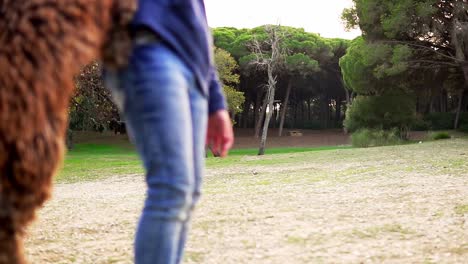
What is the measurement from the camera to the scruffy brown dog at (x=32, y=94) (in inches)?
44.4

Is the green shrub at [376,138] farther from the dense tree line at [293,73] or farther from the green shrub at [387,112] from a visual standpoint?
the dense tree line at [293,73]

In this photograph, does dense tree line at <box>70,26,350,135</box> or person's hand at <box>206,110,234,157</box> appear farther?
dense tree line at <box>70,26,350,135</box>

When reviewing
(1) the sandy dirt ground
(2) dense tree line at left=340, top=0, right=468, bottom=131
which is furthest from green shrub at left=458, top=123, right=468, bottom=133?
(1) the sandy dirt ground

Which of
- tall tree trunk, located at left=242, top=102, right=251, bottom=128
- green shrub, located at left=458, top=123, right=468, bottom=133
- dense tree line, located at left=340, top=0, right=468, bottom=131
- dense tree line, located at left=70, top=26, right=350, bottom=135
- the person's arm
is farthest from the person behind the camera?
tall tree trunk, located at left=242, top=102, right=251, bottom=128

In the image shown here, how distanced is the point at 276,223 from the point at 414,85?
20.6 metres

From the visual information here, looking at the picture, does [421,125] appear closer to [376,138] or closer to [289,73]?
[376,138]

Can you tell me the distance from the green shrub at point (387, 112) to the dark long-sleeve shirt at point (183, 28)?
23.1 metres

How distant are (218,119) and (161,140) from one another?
0.44 metres

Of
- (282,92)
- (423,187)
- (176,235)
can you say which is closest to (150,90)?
(176,235)

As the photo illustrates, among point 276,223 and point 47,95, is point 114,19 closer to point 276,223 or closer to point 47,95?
point 47,95

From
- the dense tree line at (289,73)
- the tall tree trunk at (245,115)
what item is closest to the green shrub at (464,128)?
the dense tree line at (289,73)

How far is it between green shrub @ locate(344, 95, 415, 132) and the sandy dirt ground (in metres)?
14.0

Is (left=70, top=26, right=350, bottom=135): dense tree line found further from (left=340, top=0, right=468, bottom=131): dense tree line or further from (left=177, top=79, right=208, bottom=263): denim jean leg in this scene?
(left=177, top=79, right=208, bottom=263): denim jean leg

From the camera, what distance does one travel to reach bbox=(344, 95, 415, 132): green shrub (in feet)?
78.5
